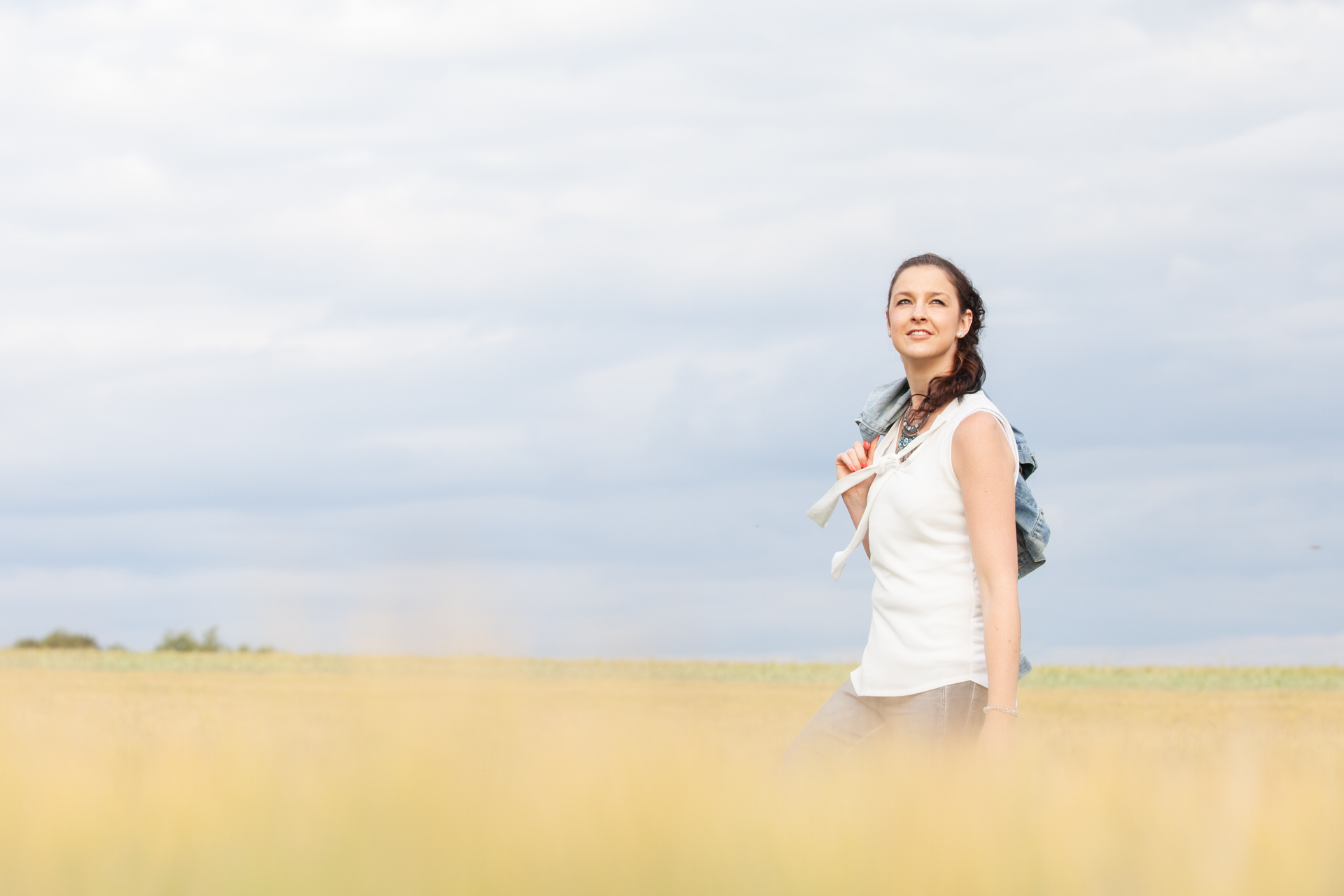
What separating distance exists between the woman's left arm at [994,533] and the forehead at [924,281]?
44 centimetres

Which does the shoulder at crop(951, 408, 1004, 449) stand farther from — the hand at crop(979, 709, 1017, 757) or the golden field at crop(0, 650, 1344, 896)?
→ the golden field at crop(0, 650, 1344, 896)

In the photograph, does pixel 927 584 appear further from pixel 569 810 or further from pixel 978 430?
pixel 569 810

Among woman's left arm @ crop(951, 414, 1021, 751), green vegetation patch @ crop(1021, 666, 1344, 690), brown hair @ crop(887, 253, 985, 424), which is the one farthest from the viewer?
green vegetation patch @ crop(1021, 666, 1344, 690)

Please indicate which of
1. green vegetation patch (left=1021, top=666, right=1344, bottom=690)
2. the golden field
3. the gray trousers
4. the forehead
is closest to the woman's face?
the forehead

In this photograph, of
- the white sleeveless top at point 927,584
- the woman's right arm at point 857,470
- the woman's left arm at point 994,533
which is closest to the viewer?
the woman's left arm at point 994,533

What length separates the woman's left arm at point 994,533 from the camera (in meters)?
3.10

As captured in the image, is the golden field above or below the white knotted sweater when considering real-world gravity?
below

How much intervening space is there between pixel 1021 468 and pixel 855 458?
0.47 m

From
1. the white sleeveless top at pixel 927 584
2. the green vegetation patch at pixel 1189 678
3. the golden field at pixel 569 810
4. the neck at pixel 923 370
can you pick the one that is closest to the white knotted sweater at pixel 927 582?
the white sleeveless top at pixel 927 584

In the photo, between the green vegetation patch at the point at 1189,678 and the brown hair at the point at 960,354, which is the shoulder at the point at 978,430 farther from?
Answer: the green vegetation patch at the point at 1189,678

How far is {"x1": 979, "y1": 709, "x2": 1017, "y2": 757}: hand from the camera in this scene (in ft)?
9.62

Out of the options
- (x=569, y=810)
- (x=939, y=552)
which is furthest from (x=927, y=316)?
(x=569, y=810)

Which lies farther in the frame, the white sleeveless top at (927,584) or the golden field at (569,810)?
the white sleeveless top at (927,584)

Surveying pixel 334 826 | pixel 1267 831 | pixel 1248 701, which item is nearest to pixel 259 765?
pixel 334 826
